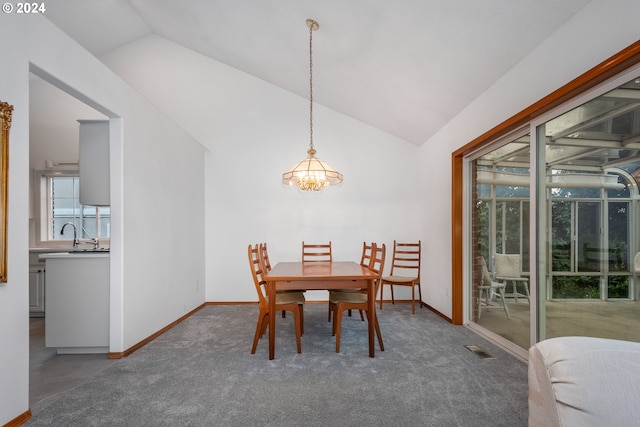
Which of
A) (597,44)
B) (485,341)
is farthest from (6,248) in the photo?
(485,341)

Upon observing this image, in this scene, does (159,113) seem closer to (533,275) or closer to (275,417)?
(275,417)

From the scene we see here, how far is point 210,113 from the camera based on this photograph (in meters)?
4.91

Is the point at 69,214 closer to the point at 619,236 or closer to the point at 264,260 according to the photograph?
the point at 264,260

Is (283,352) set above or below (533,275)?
below

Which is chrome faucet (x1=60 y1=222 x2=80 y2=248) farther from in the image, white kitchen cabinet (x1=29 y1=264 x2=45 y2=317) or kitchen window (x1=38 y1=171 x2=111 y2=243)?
white kitchen cabinet (x1=29 y1=264 x2=45 y2=317)

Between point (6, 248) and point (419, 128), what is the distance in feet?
14.2

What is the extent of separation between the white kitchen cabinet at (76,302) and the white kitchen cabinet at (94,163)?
1.95 ft

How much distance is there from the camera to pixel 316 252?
4.81 m

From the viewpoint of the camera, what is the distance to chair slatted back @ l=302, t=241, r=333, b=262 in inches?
181

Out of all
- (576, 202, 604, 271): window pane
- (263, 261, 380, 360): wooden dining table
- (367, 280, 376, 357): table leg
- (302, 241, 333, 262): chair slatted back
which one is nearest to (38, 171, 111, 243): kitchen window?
(302, 241, 333, 262): chair slatted back

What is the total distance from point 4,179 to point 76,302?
1559 mm

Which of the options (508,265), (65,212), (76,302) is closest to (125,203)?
(76,302)

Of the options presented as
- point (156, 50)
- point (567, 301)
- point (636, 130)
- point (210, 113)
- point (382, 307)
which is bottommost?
point (382, 307)

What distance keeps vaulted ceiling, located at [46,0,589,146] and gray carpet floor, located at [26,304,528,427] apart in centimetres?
255
